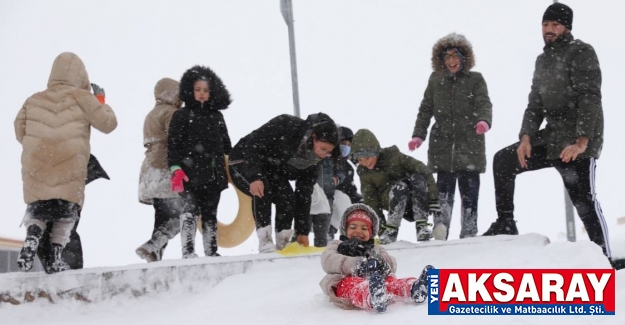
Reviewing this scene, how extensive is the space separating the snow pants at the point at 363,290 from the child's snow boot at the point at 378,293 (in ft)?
Answer: 0.20

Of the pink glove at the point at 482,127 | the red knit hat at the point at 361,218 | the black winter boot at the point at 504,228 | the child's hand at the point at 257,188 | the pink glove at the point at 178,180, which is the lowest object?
the black winter boot at the point at 504,228

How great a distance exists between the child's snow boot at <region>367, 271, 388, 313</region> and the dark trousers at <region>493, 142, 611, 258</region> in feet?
6.33

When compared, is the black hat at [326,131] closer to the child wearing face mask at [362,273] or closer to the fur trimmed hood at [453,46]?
the child wearing face mask at [362,273]

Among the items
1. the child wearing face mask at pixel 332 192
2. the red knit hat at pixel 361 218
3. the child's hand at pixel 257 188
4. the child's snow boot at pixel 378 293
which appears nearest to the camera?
the child's snow boot at pixel 378 293

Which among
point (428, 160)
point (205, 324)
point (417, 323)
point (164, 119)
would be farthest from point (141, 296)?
point (428, 160)

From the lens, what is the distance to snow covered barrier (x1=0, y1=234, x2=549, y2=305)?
4355 mm

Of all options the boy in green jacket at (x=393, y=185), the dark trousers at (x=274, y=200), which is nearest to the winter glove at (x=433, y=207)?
the boy in green jacket at (x=393, y=185)

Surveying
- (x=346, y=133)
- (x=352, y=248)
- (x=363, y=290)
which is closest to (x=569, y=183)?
(x=352, y=248)

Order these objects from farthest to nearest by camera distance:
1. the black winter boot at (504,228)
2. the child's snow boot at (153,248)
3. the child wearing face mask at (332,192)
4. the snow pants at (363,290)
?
the child wearing face mask at (332,192) < the child's snow boot at (153,248) < the black winter boot at (504,228) < the snow pants at (363,290)

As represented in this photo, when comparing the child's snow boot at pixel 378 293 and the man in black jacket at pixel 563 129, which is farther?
the man in black jacket at pixel 563 129

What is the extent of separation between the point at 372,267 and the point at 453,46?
9.74 feet

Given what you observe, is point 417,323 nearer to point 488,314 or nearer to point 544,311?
point 488,314

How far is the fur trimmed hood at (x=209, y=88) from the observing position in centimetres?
545

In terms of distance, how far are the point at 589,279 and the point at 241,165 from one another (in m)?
2.84
